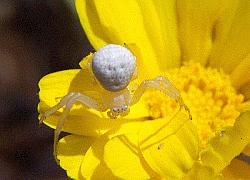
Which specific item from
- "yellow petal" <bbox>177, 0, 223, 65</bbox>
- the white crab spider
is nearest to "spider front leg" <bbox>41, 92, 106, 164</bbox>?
the white crab spider

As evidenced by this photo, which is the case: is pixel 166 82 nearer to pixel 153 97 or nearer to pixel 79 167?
pixel 153 97

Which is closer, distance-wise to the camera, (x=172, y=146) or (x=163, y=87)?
(x=172, y=146)

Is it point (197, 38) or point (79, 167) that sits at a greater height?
point (197, 38)

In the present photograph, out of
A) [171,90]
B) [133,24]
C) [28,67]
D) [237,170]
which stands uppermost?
[133,24]

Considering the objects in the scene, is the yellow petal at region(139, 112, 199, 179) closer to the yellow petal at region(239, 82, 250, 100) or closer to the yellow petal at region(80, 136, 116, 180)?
the yellow petal at region(80, 136, 116, 180)

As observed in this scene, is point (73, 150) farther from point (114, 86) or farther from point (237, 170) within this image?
point (237, 170)

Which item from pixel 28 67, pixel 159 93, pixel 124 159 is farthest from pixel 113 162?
pixel 28 67

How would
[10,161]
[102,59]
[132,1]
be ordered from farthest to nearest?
1. [10,161]
2. [132,1]
3. [102,59]

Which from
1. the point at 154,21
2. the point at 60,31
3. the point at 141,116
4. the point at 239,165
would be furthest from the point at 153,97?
the point at 60,31
